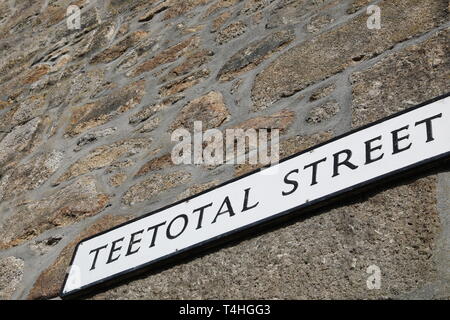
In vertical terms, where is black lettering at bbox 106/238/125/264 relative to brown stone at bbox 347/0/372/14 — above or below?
below

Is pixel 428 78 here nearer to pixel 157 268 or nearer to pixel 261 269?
pixel 261 269

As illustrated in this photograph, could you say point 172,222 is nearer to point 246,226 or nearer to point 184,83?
point 246,226

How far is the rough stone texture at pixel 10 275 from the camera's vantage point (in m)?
1.60

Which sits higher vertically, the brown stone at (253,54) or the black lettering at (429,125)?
the brown stone at (253,54)

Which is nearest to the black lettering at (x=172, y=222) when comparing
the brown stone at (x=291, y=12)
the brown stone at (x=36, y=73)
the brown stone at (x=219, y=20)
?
the brown stone at (x=291, y=12)

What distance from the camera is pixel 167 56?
2074mm

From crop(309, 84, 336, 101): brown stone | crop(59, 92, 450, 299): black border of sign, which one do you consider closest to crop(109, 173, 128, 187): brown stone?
crop(59, 92, 450, 299): black border of sign

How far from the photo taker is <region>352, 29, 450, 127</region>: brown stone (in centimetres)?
128

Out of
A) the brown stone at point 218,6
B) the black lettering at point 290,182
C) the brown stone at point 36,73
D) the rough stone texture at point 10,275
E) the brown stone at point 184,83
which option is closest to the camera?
the black lettering at point 290,182

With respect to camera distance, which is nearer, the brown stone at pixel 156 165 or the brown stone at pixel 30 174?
the brown stone at pixel 156 165

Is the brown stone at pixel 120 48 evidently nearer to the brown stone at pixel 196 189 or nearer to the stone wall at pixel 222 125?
the stone wall at pixel 222 125

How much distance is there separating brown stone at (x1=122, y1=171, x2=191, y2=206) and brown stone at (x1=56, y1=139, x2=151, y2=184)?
180 mm

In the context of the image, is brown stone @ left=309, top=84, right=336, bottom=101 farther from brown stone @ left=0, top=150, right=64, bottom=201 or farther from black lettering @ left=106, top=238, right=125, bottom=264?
brown stone @ left=0, top=150, right=64, bottom=201

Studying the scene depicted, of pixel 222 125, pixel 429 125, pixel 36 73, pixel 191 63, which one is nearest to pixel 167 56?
pixel 191 63
